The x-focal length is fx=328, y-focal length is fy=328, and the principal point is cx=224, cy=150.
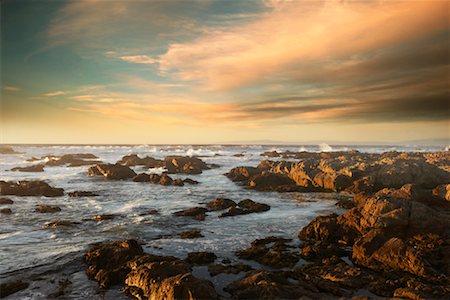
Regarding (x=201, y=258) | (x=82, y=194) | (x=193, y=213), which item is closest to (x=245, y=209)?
(x=193, y=213)

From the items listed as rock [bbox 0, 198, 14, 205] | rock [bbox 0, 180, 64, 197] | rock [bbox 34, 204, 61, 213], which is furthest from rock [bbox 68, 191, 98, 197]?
rock [bbox 34, 204, 61, 213]

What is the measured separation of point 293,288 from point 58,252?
12395 millimetres

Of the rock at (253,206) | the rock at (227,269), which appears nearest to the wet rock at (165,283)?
the rock at (227,269)

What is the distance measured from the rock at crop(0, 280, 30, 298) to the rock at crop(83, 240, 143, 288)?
8.01 ft

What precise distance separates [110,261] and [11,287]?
3.80 m

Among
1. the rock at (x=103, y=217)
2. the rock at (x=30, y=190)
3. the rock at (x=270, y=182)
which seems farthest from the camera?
the rock at (x=270, y=182)

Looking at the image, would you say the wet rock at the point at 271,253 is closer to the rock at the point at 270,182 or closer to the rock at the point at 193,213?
the rock at the point at 193,213

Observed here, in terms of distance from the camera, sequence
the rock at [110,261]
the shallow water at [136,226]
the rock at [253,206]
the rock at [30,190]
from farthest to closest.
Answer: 1. the rock at [30,190]
2. the rock at [253,206]
3. the shallow water at [136,226]
4. the rock at [110,261]

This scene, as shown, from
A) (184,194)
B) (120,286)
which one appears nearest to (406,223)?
(120,286)

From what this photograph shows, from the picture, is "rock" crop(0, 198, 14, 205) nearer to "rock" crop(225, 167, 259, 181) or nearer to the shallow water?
the shallow water

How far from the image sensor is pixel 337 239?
63.7 feet

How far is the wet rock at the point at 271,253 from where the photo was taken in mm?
15648

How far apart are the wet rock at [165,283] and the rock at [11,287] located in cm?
416

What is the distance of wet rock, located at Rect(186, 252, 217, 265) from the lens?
51.6ft
